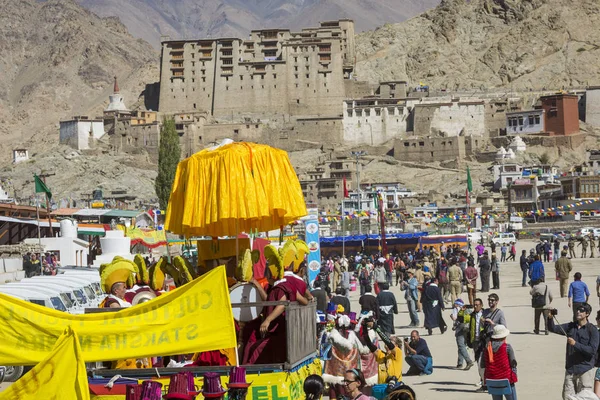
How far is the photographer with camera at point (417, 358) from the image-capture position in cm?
1524

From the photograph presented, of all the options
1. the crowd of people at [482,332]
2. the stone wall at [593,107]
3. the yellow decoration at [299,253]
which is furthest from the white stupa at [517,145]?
the yellow decoration at [299,253]

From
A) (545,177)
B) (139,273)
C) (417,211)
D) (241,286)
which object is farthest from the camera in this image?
(545,177)

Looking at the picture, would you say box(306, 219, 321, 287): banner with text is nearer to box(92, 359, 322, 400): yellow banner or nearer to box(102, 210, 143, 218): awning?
box(92, 359, 322, 400): yellow banner

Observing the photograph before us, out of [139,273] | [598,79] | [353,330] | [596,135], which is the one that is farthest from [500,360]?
[598,79]

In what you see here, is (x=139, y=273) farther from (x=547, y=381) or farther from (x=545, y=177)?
(x=545, y=177)

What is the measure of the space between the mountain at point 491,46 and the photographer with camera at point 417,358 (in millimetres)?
111506

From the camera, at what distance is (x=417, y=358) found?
15.2m

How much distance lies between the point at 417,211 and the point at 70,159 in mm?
38235

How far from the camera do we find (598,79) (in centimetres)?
12850

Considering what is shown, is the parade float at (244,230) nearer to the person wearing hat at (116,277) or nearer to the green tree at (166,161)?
the person wearing hat at (116,277)

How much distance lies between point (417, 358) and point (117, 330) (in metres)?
8.59

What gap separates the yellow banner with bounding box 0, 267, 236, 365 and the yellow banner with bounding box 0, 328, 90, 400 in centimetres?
137

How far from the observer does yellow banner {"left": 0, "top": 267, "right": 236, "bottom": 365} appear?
7176mm

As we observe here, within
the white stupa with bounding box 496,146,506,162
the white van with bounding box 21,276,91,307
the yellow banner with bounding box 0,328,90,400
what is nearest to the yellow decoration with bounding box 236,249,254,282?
the yellow banner with bounding box 0,328,90,400
